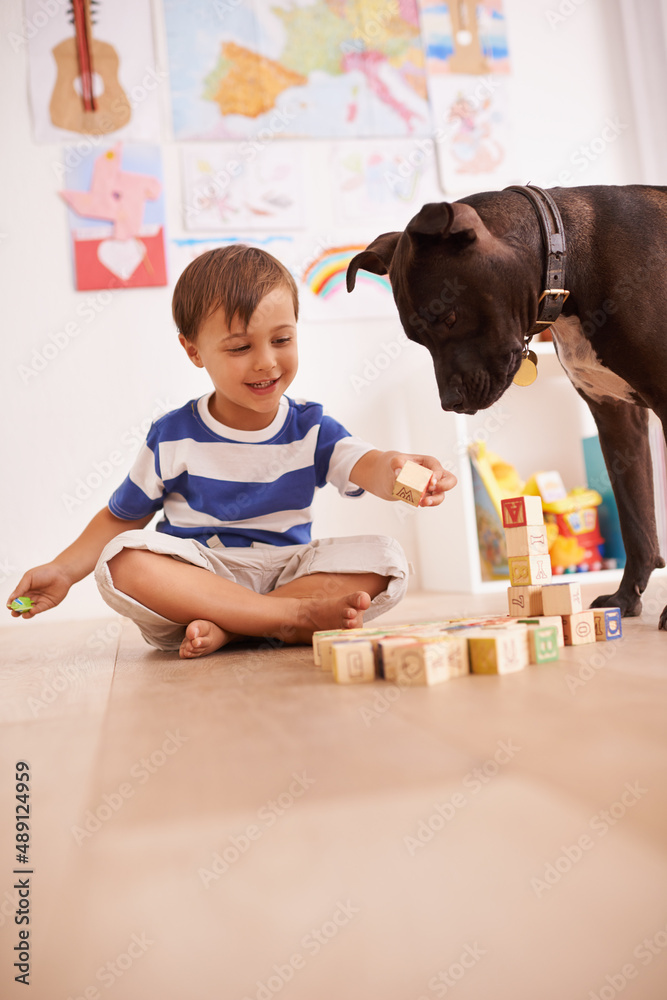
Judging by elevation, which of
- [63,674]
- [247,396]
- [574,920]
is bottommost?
[574,920]

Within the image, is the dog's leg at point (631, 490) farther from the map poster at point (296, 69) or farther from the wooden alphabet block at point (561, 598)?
the map poster at point (296, 69)

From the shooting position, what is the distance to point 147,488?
4.36ft

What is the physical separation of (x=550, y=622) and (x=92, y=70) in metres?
2.24

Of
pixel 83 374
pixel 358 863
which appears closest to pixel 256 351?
pixel 358 863

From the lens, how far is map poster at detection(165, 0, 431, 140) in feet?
7.88

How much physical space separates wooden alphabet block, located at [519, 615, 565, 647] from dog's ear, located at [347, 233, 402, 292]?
55 cm

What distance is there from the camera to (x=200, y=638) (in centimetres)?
112

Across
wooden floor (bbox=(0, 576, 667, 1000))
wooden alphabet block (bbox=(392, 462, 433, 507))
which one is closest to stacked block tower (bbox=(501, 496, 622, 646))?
wooden alphabet block (bbox=(392, 462, 433, 507))

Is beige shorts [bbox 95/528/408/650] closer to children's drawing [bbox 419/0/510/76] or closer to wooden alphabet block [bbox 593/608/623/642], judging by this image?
wooden alphabet block [bbox 593/608/623/642]

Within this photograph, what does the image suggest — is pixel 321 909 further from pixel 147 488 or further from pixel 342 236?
pixel 342 236

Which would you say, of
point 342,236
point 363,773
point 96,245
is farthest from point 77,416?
point 363,773

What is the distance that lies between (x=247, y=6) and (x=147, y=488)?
1.87 m

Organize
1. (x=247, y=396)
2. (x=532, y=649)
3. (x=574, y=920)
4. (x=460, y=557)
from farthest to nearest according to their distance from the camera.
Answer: (x=460, y=557)
(x=247, y=396)
(x=532, y=649)
(x=574, y=920)

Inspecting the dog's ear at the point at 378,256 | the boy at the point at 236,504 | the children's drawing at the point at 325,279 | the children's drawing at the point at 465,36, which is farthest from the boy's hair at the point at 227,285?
the children's drawing at the point at 465,36
